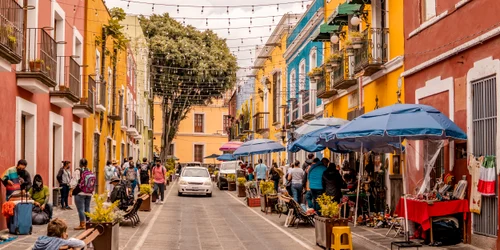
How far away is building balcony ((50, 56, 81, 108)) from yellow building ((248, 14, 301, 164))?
53.8 ft

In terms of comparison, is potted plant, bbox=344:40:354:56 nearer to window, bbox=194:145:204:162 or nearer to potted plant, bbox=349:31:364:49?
potted plant, bbox=349:31:364:49

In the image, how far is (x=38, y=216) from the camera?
15.3 metres

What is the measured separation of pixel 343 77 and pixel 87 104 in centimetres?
823

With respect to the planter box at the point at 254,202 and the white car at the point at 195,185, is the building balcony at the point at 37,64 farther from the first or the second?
the white car at the point at 195,185

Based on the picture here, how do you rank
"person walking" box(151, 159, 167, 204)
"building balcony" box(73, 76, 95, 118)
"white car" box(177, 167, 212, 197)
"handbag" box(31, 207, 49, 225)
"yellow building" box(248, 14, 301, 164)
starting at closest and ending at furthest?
"handbag" box(31, 207, 49, 225), "building balcony" box(73, 76, 95, 118), "person walking" box(151, 159, 167, 204), "white car" box(177, 167, 212, 197), "yellow building" box(248, 14, 301, 164)

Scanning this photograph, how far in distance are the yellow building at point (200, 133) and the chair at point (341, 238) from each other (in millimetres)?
61723

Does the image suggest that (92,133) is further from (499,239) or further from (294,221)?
(499,239)

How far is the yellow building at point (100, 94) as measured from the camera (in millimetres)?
24469

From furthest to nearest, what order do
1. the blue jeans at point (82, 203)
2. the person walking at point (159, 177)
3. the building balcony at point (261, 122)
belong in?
the building balcony at point (261, 122)
the person walking at point (159, 177)
the blue jeans at point (82, 203)

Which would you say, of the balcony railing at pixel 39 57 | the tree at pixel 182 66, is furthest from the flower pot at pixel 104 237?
the tree at pixel 182 66

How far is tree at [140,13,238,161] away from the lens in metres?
48.0

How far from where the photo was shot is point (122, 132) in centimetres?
3666

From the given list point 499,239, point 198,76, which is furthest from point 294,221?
point 198,76

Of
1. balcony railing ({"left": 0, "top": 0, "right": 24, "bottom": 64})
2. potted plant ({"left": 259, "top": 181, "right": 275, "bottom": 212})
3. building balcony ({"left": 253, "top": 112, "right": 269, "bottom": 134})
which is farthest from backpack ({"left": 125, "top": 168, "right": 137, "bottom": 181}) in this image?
building balcony ({"left": 253, "top": 112, "right": 269, "bottom": 134})
